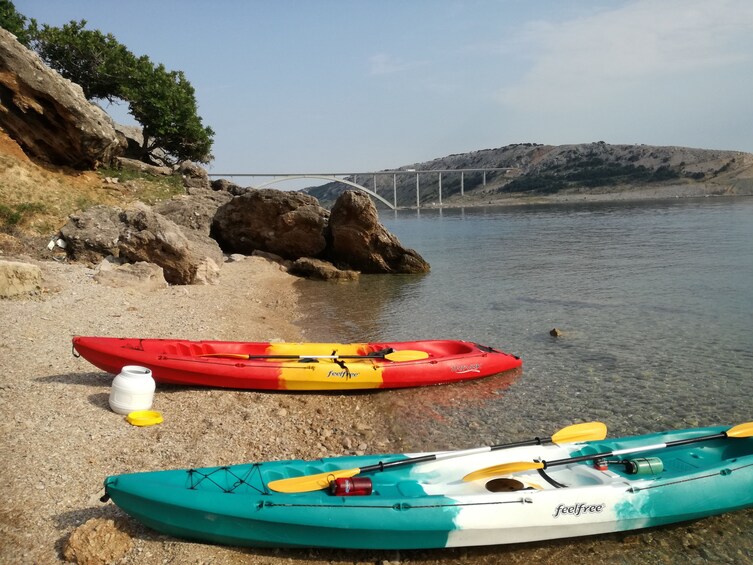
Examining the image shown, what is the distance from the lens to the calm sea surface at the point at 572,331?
7.38 metres

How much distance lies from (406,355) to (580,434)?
11.8 ft

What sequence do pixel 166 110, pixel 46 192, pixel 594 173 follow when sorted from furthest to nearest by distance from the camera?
pixel 594 173 → pixel 166 110 → pixel 46 192

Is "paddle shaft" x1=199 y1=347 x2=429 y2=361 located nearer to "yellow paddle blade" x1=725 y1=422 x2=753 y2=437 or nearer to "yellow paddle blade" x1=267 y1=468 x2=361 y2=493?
"yellow paddle blade" x1=267 y1=468 x2=361 y2=493

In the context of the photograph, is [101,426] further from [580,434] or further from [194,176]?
[194,176]

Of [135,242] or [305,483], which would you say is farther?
[135,242]

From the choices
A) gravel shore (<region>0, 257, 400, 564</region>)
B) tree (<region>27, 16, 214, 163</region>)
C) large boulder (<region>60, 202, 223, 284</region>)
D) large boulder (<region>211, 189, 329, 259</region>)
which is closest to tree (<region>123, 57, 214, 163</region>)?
tree (<region>27, 16, 214, 163</region>)

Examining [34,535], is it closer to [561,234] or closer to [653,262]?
[653,262]

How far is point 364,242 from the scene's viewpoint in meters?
20.5

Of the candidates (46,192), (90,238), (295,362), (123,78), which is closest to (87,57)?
(123,78)

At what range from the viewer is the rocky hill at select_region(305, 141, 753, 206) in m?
86.0

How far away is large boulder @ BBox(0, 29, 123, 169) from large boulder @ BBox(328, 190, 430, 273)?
8.91 meters

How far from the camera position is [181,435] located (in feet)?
20.2

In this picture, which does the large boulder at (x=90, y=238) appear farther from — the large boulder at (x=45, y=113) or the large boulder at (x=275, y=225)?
the large boulder at (x=275, y=225)

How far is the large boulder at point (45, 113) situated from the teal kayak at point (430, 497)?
1801cm
